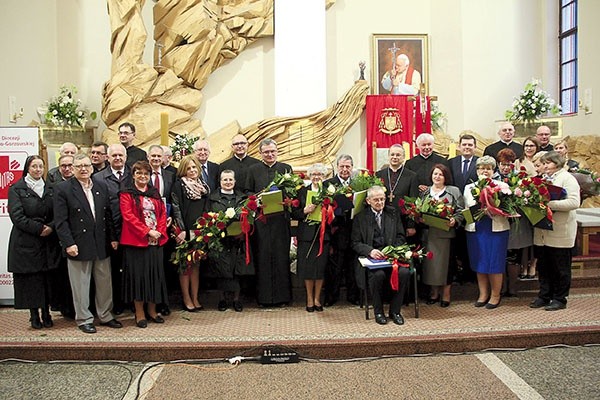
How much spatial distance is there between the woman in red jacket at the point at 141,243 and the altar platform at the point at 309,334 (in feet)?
0.95

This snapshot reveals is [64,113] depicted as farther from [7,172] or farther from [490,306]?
[490,306]

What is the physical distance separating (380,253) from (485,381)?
1.45 meters

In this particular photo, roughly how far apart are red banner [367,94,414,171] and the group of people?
4.11m

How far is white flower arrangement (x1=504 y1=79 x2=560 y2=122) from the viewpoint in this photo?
1012cm

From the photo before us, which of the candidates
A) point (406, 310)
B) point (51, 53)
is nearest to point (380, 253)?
point (406, 310)

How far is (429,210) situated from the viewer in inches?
207

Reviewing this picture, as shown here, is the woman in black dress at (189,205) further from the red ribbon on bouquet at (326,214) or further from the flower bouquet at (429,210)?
the flower bouquet at (429,210)

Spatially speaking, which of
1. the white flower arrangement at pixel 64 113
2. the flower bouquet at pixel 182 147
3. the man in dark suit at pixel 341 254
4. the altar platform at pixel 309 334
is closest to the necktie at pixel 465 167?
the man in dark suit at pixel 341 254

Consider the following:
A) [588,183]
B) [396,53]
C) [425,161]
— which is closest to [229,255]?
[425,161]

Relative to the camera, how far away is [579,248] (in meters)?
6.79

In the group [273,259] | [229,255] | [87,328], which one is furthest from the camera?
[273,259]

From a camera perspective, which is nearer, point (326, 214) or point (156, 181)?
point (326, 214)

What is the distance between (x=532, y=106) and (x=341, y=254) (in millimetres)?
6105

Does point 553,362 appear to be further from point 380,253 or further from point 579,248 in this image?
point 579,248
